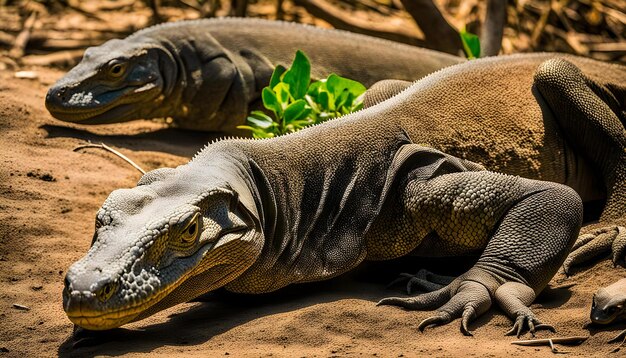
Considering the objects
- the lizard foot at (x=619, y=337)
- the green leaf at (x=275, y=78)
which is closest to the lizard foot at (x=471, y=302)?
the lizard foot at (x=619, y=337)

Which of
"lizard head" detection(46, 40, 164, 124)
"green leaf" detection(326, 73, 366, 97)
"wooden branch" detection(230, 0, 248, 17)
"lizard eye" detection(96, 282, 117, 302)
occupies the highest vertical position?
"lizard eye" detection(96, 282, 117, 302)

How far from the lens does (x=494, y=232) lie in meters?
5.46

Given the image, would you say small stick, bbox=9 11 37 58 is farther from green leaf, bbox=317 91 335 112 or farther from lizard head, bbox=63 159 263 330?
lizard head, bbox=63 159 263 330

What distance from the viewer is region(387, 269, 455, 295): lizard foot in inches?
211

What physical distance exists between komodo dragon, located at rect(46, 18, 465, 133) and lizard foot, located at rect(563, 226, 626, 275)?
3.66 m

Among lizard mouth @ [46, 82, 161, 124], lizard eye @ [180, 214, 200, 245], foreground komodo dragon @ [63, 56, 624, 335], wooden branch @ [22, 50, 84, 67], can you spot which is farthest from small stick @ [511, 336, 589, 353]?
wooden branch @ [22, 50, 84, 67]

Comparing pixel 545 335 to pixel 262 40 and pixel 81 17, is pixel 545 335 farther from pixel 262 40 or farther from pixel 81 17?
pixel 81 17

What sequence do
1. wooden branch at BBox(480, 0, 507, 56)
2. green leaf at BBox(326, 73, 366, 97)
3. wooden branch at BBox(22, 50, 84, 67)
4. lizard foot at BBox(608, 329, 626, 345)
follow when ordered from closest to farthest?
lizard foot at BBox(608, 329, 626, 345) < green leaf at BBox(326, 73, 366, 97) < wooden branch at BBox(480, 0, 507, 56) < wooden branch at BBox(22, 50, 84, 67)

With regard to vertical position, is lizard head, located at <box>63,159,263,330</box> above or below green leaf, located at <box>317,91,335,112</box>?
above

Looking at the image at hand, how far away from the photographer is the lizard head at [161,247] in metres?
4.36

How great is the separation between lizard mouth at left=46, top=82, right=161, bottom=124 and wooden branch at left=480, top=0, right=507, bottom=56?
306 cm

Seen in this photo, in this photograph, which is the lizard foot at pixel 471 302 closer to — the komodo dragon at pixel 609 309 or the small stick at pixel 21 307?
the komodo dragon at pixel 609 309

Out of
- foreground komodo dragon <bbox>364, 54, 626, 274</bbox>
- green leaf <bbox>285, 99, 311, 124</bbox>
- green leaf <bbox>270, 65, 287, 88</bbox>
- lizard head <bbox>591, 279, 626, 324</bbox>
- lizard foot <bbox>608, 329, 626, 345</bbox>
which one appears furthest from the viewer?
green leaf <bbox>270, 65, 287, 88</bbox>

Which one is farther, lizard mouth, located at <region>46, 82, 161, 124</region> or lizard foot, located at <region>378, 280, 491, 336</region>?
lizard mouth, located at <region>46, 82, 161, 124</region>
